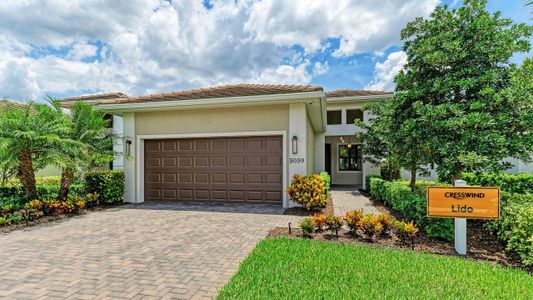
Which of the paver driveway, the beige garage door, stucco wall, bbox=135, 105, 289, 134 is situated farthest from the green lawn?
stucco wall, bbox=135, 105, 289, 134

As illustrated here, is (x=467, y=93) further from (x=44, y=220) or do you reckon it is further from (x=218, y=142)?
(x=44, y=220)

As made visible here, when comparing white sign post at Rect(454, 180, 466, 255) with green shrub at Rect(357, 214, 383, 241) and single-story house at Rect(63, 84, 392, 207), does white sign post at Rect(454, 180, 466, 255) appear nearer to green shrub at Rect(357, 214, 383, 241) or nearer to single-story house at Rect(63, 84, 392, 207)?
green shrub at Rect(357, 214, 383, 241)

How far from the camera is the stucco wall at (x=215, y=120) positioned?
8750 millimetres

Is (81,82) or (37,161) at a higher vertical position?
(81,82)

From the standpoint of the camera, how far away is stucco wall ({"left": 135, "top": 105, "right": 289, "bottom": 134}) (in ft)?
28.7

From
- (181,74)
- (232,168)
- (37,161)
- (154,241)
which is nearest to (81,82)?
(181,74)

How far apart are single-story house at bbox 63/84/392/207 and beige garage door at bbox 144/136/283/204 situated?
3 centimetres

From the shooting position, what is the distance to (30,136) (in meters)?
6.86

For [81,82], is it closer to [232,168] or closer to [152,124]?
[152,124]

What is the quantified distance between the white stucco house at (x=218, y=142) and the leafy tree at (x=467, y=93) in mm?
2900

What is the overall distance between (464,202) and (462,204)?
0.05 meters

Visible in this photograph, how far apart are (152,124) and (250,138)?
12.6 feet

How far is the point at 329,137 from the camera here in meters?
17.9

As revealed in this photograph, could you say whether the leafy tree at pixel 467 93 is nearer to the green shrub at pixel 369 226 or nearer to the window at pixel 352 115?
the green shrub at pixel 369 226
